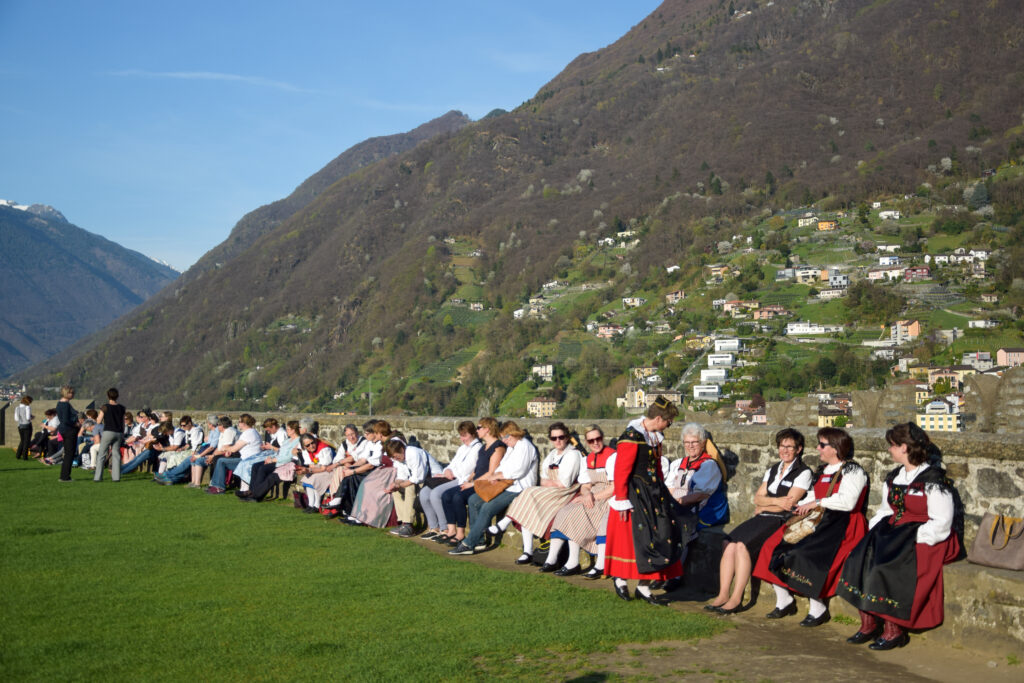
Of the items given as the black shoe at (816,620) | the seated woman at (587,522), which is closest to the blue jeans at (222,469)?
the seated woman at (587,522)

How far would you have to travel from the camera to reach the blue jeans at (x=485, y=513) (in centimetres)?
842

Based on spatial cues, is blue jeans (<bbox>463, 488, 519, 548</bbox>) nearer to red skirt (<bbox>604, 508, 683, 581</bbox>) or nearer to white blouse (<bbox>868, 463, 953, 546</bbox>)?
red skirt (<bbox>604, 508, 683, 581</bbox>)

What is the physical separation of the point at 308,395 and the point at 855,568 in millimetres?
118521

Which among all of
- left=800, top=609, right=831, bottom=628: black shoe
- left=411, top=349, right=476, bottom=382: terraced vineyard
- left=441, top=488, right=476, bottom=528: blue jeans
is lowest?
left=800, top=609, right=831, bottom=628: black shoe

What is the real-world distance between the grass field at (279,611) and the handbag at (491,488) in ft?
2.34

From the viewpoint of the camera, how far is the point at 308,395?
120062 mm

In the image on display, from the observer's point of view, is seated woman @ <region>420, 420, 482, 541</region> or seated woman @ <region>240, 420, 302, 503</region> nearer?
seated woman @ <region>420, 420, 482, 541</region>

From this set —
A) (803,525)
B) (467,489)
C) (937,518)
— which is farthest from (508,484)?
(937,518)

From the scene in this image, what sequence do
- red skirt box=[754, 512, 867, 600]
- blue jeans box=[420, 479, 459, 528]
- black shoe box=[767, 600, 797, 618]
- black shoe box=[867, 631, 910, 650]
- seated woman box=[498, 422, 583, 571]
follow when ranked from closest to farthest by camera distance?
black shoe box=[867, 631, 910, 650] → red skirt box=[754, 512, 867, 600] → black shoe box=[767, 600, 797, 618] → seated woman box=[498, 422, 583, 571] → blue jeans box=[420, 479, 459, 528]

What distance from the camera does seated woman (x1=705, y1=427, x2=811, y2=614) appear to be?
5.98 metres

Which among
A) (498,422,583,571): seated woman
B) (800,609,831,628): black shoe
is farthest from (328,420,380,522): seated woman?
(800,609,831,628): black shoe

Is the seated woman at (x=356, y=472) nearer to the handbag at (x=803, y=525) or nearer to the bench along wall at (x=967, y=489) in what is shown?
the bench along wall at (x=967, y=489)

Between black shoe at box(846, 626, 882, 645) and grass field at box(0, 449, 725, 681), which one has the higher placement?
black shoe at box(846, 626, 882, 645)

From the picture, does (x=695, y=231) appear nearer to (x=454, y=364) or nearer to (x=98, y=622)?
(x=454, y=364)
